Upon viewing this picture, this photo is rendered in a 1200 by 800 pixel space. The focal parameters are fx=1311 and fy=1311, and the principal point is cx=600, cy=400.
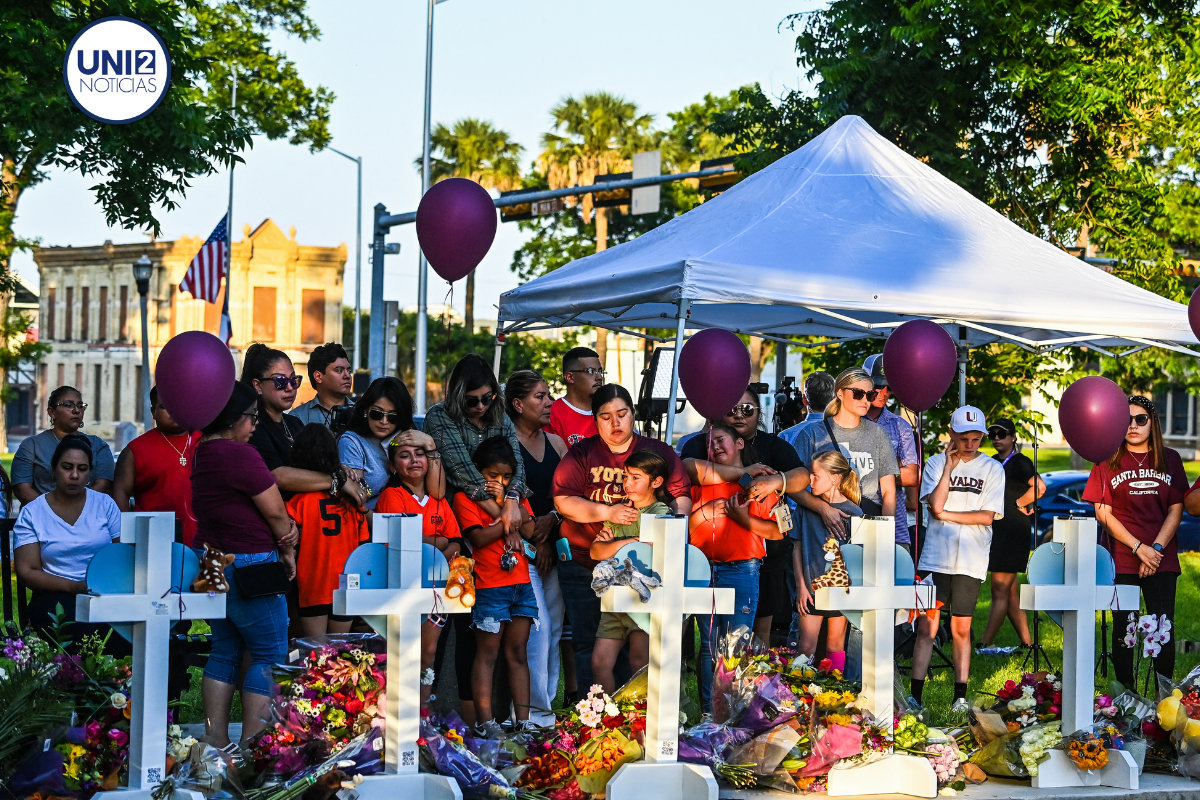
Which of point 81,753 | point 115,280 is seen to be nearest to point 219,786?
point 81,753

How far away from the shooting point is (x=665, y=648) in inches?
193

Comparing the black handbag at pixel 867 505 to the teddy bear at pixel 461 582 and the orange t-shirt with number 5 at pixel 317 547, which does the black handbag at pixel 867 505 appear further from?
the teddy bear at pixel 461 582

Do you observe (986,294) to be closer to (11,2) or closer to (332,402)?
(332,402)

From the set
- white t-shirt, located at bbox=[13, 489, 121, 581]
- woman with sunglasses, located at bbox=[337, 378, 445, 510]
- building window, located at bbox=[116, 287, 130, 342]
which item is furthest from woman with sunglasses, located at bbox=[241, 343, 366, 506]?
building window, located at bbox=[116, 287, 130, 342]

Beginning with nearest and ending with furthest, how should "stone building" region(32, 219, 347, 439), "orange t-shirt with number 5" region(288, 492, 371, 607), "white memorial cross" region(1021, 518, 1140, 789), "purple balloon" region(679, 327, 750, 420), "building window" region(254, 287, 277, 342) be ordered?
"white memorial cross" region(1021, 518, 1140, 789) < "orange t-shirt with number 5" region(288, 492, 371, 607) < "purple balloon" region(679, 327, 750, 420) < "stone building" region(32, 219, 347, 439) < "building window" region(254, 287, 277, 342)

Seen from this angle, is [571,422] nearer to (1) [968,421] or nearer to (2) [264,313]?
(1) [968,421]

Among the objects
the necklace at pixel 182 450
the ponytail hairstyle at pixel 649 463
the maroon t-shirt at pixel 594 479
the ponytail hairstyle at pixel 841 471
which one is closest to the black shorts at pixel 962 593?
the ponytail hairstyle at pixel 841 471

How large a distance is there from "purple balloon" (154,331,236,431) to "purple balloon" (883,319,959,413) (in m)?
3.68

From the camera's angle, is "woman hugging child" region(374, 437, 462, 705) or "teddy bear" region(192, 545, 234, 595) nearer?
"teddy bear" region(192, 545, 234, 595)

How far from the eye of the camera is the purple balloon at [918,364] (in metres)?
7.10

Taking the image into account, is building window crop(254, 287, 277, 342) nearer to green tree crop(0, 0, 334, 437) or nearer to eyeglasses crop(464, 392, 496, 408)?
green tree crop(0, 0, 334, 437)

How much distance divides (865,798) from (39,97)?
8.96 meters

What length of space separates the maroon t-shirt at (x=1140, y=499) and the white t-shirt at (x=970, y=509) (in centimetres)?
60

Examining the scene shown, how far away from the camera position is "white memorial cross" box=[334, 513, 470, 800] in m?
4.61
